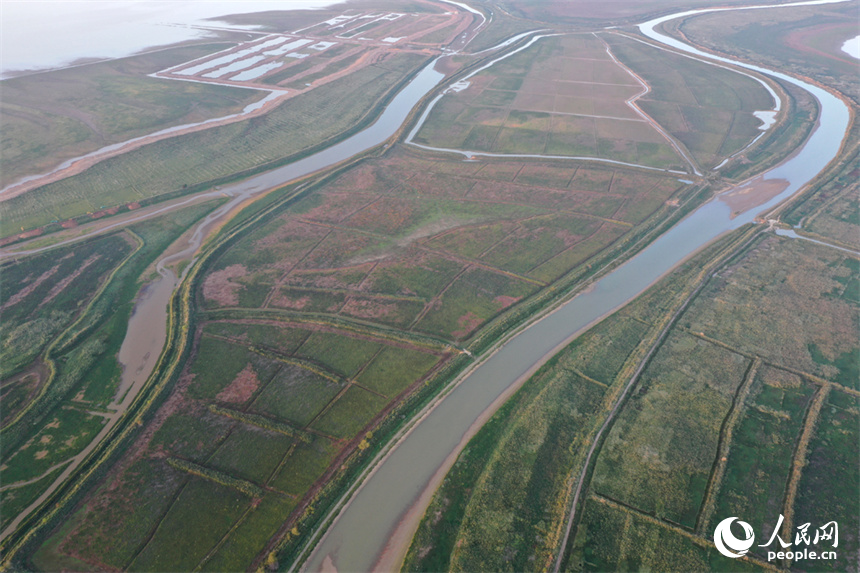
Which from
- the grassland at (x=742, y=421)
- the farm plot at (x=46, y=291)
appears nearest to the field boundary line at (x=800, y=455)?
the grassland at (x=742, y=421)


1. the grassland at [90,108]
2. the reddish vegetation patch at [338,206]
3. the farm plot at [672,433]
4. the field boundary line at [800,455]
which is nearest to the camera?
the field boundary line at [800,455]

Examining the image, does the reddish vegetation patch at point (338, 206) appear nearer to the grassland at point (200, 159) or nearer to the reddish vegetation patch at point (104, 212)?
the grassland at point (200, 159)

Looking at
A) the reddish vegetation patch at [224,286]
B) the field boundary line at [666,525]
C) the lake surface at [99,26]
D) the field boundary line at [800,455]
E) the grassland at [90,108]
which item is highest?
the lake surface at [99,26]

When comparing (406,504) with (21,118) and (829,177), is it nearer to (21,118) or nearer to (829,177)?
(829,177)

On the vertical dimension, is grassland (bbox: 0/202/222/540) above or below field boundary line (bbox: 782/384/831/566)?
above

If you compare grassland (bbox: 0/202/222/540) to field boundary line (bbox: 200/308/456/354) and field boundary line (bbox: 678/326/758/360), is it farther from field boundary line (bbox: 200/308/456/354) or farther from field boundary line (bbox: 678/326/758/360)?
field boundary line (bbox: 678/326/758/360)

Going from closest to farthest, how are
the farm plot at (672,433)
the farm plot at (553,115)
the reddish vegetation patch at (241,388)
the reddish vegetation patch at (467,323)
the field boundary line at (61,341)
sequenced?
the farm plot at (672,433) → the field boundary line at (61,341) → the reddish vegetation patch at (241,388) → the reddish vegetation patch at (467,323) → the farm plot at (553,115)

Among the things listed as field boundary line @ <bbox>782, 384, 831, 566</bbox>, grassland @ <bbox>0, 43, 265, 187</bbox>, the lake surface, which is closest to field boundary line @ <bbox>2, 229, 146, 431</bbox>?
grassland @ <bbox>0, 43, 265, 187</bbox>
